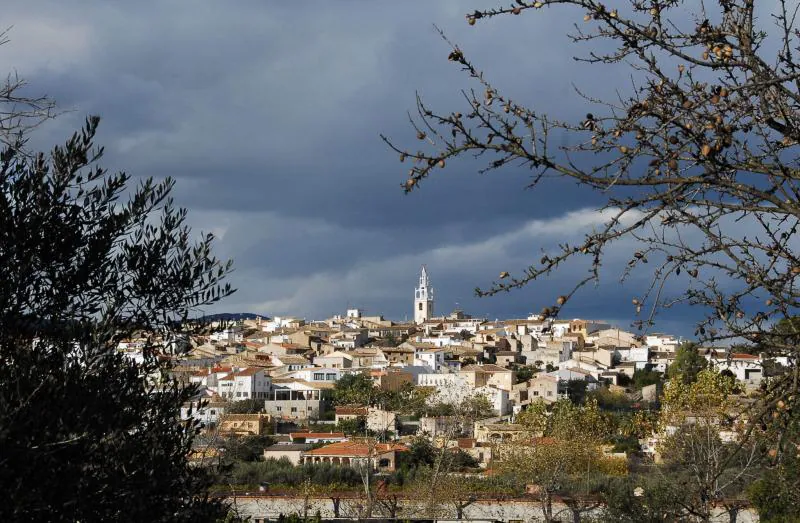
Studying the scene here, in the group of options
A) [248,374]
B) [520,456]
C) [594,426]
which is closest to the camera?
[520,456]

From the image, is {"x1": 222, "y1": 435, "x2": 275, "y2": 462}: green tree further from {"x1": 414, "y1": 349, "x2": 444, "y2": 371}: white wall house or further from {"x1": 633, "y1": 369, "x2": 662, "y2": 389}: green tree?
{"x1": 633, "y1": 369, "x2": 662, "y2": 389}: green tree

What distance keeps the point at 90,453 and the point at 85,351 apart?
0.67 meters

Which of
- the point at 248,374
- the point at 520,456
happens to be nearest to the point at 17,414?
the point at 520,456

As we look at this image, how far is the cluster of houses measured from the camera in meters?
57.0

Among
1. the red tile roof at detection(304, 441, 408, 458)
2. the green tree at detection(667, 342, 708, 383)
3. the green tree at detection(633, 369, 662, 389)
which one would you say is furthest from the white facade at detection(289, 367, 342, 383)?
the red tile roof at detection(304, 441, 408, 458)

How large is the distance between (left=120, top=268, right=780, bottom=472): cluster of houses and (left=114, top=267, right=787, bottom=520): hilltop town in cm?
15

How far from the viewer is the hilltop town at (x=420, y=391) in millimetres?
37312

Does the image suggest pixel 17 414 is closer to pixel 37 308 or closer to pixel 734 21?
pixel 37 308

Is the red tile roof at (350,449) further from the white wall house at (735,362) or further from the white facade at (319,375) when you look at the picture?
the white facade at (319,375)

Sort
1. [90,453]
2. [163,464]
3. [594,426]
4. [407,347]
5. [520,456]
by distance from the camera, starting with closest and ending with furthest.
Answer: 1. [90,453]
2. [163,464]
3. [520,456]
4. [594,426]
5. [407,347]

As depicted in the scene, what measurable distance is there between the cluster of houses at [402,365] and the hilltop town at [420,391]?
0.15 meters

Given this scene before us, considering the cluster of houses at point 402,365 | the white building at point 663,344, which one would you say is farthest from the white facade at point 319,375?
the white building at point 663,344

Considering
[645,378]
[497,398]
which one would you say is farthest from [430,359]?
[645,378]

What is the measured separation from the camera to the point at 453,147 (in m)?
3.93
